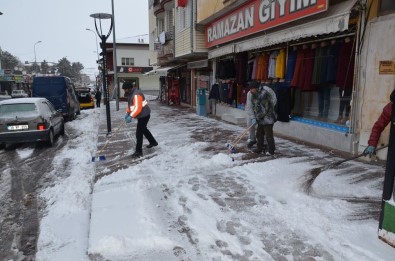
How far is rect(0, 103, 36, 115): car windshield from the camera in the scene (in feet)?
32.0

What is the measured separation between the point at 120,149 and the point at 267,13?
224 inches

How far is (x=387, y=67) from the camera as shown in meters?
6.28

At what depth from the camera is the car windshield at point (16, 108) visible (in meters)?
9.75

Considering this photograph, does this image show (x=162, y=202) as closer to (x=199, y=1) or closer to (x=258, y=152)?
(x=258, y=152)

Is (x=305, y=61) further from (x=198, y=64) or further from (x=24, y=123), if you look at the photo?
(x=198, y=64)

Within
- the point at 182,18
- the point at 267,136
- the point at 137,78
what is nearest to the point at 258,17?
the point at 267,136

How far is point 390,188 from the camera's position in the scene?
318 cm

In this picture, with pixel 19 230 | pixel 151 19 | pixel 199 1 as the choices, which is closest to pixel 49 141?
pixel 19 230

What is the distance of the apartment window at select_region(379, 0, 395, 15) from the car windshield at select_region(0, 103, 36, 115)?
9.28 meters

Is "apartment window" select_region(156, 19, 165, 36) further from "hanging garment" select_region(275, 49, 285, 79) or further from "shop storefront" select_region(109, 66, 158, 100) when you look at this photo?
"shop storefront" select_region(109, 66, 158, 100)

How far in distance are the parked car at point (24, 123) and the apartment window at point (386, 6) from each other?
894 cm

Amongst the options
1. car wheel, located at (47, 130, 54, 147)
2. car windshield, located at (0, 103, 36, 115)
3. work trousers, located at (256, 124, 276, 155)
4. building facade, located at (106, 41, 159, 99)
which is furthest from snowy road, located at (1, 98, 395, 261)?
building facade, located at (106, 41, 159, 99)

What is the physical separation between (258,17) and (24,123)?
756 centimetres

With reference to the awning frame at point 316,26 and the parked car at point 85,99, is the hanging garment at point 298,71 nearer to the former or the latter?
the awning frame at point 316,26
